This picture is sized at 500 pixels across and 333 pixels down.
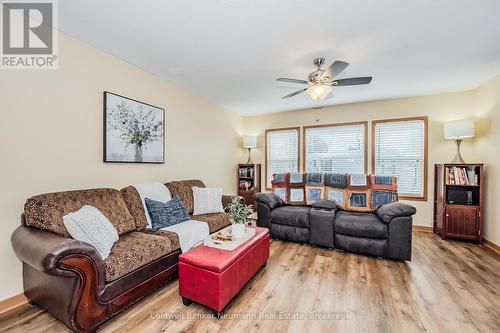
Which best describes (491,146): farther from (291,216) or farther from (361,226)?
(291,216)

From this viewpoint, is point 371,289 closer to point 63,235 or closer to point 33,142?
point 63,235

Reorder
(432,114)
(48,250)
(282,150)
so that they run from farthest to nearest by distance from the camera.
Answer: (282,150) → (432,114) → (48,250)

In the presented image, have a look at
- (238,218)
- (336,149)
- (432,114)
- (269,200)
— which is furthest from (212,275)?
(432,114)

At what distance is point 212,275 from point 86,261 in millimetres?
895

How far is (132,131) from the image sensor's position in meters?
2.86

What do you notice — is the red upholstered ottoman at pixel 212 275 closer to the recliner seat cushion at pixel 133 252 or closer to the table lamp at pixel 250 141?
the recliner seat cushion at pixel 133 252

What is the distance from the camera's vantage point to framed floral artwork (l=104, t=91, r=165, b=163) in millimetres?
2592

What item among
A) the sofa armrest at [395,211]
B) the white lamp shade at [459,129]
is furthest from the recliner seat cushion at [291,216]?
the white lamp shade at [459,129]

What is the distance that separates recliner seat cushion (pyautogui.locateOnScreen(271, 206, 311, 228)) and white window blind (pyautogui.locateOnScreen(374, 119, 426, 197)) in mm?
2106

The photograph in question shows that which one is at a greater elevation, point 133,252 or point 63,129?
point 63,129

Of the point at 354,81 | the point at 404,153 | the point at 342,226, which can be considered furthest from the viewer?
the point at 404,153

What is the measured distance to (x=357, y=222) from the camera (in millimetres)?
2943

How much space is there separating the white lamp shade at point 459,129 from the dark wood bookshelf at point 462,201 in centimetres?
48

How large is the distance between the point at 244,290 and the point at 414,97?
451cm
